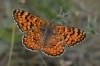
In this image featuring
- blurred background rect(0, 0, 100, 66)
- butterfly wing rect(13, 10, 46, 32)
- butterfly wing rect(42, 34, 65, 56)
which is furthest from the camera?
blurred background rect(0, 0, 100, 66)

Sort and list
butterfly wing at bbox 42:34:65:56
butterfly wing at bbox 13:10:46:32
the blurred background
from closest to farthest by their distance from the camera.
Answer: butterfly wing at bbox 42:34:65:56 → butterfly wing at bbox 13:10:46:32 → the blurred background

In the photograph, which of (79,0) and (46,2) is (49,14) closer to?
(46,2)

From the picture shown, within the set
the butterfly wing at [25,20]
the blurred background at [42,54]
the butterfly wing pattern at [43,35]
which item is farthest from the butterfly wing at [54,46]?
the blurred background at [42,54]

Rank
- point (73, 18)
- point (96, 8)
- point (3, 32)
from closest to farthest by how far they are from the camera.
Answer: point (3, 32), point (73, 18), point (96, 8)

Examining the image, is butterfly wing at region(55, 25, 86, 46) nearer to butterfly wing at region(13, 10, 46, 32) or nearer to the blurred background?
butterfly wing at region(13, 10, 46, 32)

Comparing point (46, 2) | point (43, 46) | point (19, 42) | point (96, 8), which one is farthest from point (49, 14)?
point (43, 46)

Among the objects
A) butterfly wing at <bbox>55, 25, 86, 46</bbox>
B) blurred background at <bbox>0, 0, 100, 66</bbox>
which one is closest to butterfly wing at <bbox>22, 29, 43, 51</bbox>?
butterfly wing at <bbox>55, 25, 86, 46</bbox>

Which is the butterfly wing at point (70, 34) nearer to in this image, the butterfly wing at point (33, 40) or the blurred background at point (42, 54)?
the butterfly wing at point (33, 40)

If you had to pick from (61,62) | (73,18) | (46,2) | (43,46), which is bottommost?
(61,62)
